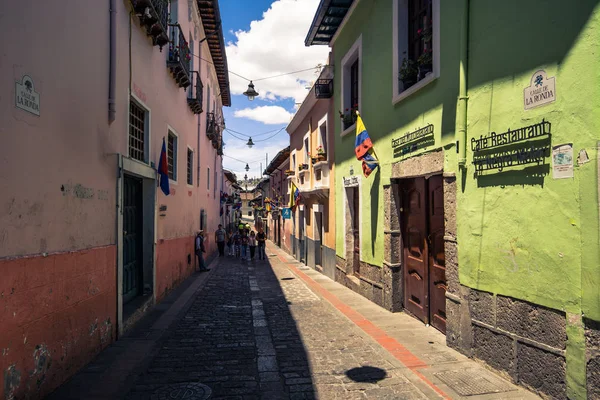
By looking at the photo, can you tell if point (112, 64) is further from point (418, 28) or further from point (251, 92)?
point (251, 92)

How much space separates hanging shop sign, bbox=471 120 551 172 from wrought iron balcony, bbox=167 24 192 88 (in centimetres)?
730

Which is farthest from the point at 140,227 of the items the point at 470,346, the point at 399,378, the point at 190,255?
the point at 470,346

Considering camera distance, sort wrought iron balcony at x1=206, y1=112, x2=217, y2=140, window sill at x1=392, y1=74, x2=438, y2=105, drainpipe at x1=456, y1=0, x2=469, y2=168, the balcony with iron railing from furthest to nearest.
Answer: wrought iron balcony at x1=206, y1=112, x2=217, y2=140
the balcony with iron railing
window sill at x1=392, y1=74, x2=438, y2=105
drainpipe at x1=456, y1=0, x2=469, y2=168

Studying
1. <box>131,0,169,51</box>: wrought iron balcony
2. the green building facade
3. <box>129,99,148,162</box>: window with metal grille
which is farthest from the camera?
<box>129,99,148,162</box>: window with metal grille

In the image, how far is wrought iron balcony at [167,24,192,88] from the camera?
956 centimetres

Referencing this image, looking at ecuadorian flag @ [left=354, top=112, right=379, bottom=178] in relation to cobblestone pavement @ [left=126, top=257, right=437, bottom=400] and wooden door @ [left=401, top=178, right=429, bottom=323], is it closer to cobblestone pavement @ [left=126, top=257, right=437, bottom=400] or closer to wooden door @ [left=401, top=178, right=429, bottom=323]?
wooden door @ [left=401, top=178, right=429, bottom=323]

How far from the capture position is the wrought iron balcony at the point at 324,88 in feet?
41.2

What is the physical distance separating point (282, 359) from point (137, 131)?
16.6 feet

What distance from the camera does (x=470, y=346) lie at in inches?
203

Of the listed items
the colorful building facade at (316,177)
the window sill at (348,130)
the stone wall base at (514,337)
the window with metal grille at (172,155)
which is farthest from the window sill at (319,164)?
the stone wall base at (514,337)

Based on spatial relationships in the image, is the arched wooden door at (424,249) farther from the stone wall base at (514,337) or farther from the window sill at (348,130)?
the window sill at (348,130)

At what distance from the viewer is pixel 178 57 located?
9703 millimetres

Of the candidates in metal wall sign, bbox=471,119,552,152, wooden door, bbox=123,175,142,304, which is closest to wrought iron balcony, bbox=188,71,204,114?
wooden door, bbox=123,175,142,304

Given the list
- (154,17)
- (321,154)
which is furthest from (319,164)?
(154,17)
